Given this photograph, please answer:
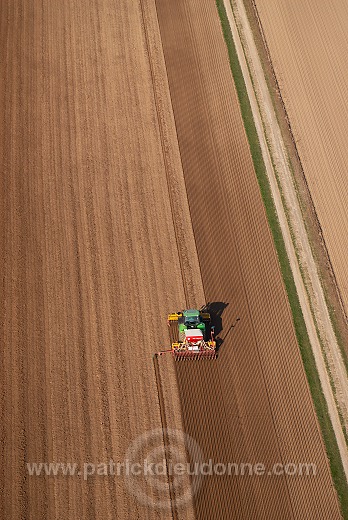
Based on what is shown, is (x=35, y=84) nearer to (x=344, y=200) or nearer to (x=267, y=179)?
(x=267, y=179)

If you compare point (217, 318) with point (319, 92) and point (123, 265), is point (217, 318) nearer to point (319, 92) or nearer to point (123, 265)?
point (123, 265)

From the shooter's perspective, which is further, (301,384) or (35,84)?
(35,84)

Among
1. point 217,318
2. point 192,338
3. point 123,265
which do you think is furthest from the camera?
point 123,265

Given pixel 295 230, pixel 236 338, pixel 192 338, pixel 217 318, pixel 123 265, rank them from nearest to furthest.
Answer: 1. pixel 192 338
2. pixel 236 338
3. pixel 217 318
4. pixel 123 265
5. pixel 295 230

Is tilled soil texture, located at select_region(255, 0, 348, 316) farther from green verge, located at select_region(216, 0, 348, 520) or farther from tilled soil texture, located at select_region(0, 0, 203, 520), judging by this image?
tilled soil texture, located at select_region(0, 0, 203, 520)

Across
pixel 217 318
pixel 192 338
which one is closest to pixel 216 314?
pixel 217 318

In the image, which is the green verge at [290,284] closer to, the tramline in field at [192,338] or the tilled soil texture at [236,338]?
the tilled soil texture at [236,338]

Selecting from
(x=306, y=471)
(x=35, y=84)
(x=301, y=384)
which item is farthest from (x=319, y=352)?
(x=35, y=84)
